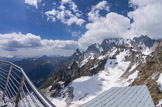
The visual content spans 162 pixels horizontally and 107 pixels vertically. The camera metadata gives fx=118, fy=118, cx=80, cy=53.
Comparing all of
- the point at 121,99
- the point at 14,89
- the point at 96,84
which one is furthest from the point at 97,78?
the point at 14,89

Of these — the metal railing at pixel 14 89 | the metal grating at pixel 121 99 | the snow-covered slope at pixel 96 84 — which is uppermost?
the metal railing at pixel 14 89

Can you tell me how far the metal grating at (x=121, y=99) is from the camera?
7.61m

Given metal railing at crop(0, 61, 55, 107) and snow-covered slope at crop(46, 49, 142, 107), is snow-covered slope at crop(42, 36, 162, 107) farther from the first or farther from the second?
metal railing at crop(0, 61, 55, 107)

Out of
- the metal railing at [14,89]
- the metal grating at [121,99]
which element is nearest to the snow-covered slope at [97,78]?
the metal grating at [121,99]

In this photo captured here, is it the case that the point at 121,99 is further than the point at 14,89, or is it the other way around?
the point at 121,99

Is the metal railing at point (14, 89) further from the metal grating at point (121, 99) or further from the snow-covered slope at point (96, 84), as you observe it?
the snow-covered slope at point (96, 84)

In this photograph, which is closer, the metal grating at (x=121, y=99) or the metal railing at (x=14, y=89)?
the metal railing at (x=14, y=89)

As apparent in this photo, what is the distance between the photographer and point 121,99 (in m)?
8.44

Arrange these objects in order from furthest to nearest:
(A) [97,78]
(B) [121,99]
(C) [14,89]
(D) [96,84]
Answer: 1. (A) [97,78]
2. (D) [96,84]
3. (B) [121,99]
4. (C) [14,89]

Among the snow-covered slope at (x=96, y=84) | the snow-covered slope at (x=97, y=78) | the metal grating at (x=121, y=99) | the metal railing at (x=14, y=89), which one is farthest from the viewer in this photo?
the snow-covered slope at (x=97, y=78)

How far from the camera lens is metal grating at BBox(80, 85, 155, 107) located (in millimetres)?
7613

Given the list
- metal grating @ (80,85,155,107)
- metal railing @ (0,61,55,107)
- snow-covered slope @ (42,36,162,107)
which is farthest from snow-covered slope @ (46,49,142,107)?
metal railing @ (0,61,55,107)

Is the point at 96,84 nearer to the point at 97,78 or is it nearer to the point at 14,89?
the point at 97,78

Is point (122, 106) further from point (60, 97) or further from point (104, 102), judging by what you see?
point (60, 97)
